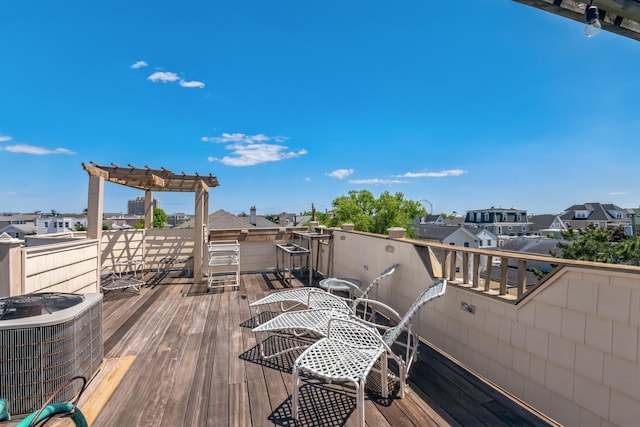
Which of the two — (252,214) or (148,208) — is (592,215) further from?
(148,208)

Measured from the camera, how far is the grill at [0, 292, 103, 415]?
1840 millimetres

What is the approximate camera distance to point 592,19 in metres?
1.72

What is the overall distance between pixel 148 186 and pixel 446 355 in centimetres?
749

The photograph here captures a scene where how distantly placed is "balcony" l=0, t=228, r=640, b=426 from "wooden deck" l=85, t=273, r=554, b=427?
0.01 meters

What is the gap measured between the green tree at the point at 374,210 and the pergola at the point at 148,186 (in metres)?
23.9

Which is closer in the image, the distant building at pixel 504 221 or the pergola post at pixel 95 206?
the pergola post at pixel 95 206

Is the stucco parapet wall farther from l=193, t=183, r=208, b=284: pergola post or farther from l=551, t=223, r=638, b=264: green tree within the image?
l=551, t=223, r=638, b=264: green tree

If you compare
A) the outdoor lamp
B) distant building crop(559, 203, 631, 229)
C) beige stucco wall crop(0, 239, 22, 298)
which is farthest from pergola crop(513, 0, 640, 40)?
distant building crop(559, 203, 631, 229)

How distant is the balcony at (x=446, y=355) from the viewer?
1.81m

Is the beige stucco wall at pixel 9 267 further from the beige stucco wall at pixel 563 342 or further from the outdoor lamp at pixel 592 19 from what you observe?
the outdoor lamp at pixel 592 19

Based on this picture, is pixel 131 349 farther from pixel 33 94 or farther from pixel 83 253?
pixel 33 94

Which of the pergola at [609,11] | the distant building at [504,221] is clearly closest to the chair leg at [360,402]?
the pergola at [609,11]

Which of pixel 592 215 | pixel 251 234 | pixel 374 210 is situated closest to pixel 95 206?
pixel 251 234

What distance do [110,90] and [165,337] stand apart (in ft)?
34.5
